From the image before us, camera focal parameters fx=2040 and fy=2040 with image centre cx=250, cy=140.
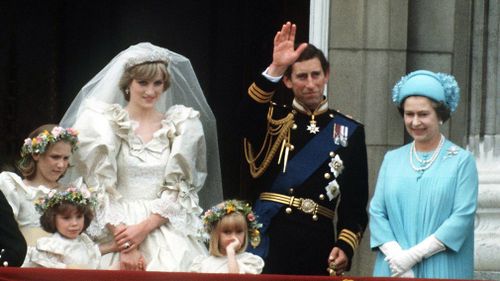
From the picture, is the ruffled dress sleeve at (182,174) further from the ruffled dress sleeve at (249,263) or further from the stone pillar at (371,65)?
the stone pillar at (371,65)

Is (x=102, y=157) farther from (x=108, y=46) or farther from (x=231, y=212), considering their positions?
(x=108, y=46)

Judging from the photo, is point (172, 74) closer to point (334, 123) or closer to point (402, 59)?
point (334, 123)

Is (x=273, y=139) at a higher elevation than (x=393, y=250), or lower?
higher

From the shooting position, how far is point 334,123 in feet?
35.0

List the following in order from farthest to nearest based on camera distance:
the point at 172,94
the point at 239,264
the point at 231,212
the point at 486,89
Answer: the point at 486,89 → the point at 172,94 → the point at 231,212 → the point at 239,264

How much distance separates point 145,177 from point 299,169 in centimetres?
81

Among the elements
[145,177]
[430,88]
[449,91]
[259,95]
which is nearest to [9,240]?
[145,177]

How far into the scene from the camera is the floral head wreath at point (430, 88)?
33.6ft

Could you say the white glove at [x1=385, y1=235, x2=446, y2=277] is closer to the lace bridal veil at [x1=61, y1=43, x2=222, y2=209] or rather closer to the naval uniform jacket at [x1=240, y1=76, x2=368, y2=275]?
the naval uniform jacket at [x1=240, y1=76, x2=368, y2=275]

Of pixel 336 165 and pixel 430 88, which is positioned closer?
pixel 430 88

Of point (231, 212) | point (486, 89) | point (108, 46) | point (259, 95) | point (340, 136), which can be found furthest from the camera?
point (108, 46)

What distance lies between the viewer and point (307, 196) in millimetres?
10523

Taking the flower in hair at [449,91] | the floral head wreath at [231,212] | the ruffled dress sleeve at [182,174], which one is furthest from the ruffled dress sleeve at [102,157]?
the flower in hair at [449,91]

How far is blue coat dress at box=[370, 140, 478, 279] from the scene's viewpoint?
10.0 m
